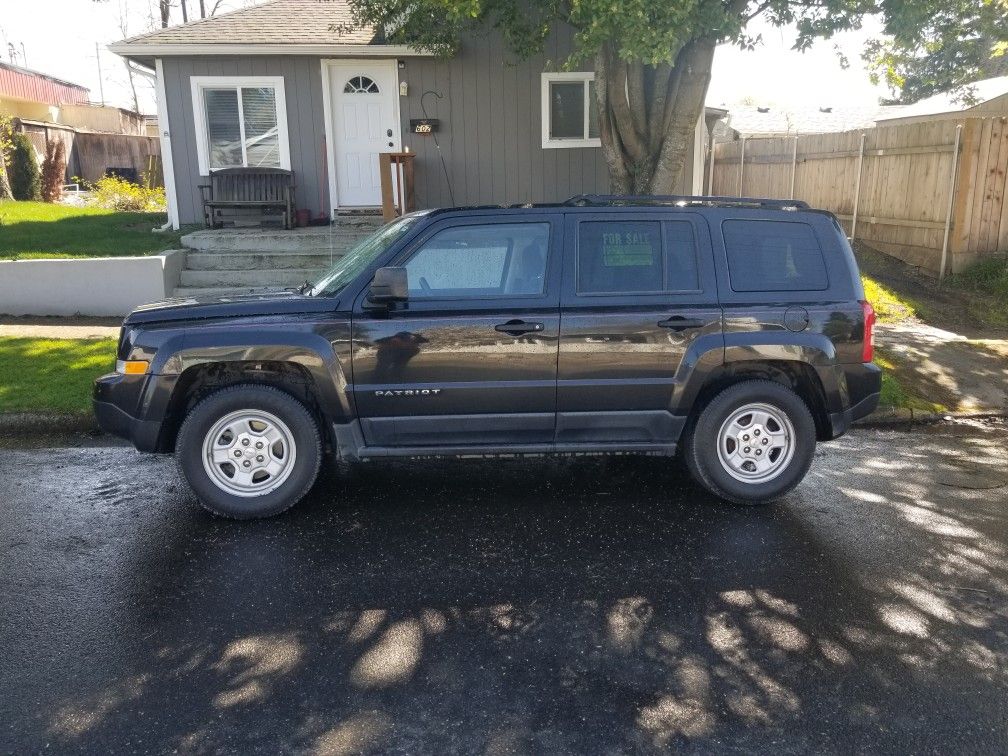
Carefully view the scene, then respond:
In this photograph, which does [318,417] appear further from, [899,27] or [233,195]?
[233,195]

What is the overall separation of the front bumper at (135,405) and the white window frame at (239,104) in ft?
32.4

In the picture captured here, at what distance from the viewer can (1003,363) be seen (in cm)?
920

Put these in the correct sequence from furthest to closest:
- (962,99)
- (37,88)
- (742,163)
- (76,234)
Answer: (37,88) → (742,163) → (962,99) → (76,234)

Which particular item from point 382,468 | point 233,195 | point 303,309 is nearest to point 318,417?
point 303,309

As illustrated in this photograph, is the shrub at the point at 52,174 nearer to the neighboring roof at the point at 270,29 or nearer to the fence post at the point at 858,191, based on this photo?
the neighboring roof at the point at 270,29

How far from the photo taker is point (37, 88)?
127 ft

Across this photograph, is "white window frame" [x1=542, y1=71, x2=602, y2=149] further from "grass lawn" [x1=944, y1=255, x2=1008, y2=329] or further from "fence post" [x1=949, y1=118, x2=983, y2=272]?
"grass lawn" [x1=944, y1=255, x2=1008, y2=329]

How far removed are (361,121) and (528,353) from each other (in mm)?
10224

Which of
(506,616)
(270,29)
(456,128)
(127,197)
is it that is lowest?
(506,616)

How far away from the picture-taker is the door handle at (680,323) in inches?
205

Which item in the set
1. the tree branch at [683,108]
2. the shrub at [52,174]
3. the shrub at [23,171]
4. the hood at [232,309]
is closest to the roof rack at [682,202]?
the hood at [232,309]

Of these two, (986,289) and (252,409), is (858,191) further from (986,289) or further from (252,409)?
(252,409)

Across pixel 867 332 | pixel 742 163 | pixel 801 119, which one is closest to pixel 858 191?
pixel 742 163

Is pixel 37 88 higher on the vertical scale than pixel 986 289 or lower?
higher
